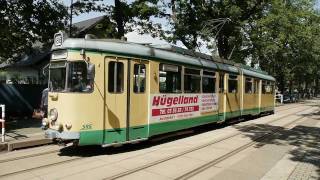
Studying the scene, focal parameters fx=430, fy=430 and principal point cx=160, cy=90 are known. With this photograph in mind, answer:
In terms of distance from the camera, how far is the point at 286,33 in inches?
1682

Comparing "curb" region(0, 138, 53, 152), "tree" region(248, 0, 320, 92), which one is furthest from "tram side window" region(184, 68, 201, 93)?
"tree" region(248, 0, 320, 92)

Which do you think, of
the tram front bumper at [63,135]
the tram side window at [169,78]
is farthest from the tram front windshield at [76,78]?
the tram side window at [169,78]

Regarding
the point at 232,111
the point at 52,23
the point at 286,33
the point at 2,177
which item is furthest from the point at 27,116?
the point at 286,33

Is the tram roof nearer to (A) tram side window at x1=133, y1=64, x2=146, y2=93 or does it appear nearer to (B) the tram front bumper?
(A) tram side window at x1=133, y1=64, x2=146, y2=93

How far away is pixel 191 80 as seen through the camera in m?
14.8

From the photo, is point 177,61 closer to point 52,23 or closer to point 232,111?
point 232,111

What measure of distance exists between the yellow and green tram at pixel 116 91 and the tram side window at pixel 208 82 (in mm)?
952

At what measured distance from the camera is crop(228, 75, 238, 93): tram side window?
19298mm

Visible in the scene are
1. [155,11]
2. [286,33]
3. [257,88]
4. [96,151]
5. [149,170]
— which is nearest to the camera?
[149,170]

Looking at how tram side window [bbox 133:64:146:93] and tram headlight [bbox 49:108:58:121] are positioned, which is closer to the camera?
tram headlight [bbox 49:108:58:121]

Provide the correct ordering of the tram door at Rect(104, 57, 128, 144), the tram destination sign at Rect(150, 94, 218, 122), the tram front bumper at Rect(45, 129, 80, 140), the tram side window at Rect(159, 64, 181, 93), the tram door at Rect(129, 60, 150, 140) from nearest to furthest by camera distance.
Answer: the tram front bumper at Rect(45, 129, 80, 140) < the tram door at Rect(104, 57, 128, 144) < the tram door at Rect(129, 60, 150, 140) < the tram destination sign at Rect(150, 94, 218, 122) < the tram side window at Rect(159, 64, 181, 93)

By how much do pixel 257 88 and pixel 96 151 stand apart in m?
15.1

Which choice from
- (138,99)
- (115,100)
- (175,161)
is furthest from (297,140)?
(115,100)

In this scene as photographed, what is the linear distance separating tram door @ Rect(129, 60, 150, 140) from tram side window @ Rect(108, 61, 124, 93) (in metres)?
0.35
